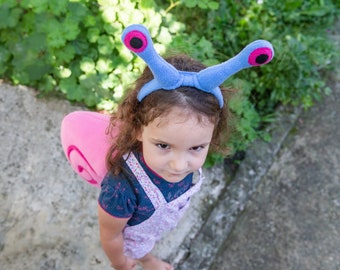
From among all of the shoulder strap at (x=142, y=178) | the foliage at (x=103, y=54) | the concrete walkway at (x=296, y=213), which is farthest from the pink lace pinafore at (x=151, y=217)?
the foliage at (x=103, y=54)

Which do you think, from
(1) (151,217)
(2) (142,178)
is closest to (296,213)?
(1) (151,217)

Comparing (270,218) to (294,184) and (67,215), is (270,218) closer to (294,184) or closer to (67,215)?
(294,184)

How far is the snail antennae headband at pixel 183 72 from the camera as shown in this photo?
1146mm

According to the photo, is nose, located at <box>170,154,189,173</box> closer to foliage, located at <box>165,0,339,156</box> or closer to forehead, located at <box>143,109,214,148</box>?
forehead, located at <box>143,109,214,148</box>

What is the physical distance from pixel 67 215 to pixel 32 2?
Answer: 1.27 m

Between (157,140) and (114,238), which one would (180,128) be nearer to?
(157,140)

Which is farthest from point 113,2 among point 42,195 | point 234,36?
point 42,195

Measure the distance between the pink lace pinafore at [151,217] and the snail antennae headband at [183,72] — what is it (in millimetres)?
311

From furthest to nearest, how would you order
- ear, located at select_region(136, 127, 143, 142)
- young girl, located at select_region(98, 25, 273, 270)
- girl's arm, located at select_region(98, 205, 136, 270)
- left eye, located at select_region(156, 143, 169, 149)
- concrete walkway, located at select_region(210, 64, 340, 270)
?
concrete walkway, located at select_region(210, 64, 340, 270) < girl's arm, located at select_region(98, 205, 136, 270) < ear, located at select_region(136, 127, 143, 142) < left eye, located at select_region(156, 143, 169, 149) < young girl, located at select_region(98, 25, 273, 270)

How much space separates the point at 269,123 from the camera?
9.91ft

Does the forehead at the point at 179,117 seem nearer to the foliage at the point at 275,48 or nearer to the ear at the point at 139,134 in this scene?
the ear at the point at 139,134

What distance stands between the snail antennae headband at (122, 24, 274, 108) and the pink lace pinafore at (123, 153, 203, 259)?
12.2 inches

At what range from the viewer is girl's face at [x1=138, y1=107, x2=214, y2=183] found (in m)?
1.36

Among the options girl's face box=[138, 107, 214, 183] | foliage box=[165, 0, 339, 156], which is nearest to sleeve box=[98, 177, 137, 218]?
girl's face box=[138, 107, 214, 183]
